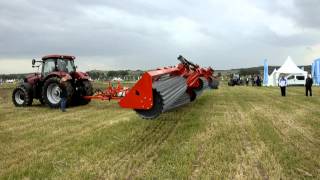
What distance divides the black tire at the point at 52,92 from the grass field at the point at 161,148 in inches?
173

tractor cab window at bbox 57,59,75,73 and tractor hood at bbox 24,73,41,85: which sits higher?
tractor cab window at bbox 57,59,75,73

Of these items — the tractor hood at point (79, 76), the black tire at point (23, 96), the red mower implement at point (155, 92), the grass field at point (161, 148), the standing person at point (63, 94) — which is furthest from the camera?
the black tire at point (23, 96)

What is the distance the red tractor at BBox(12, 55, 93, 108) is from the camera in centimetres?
1806

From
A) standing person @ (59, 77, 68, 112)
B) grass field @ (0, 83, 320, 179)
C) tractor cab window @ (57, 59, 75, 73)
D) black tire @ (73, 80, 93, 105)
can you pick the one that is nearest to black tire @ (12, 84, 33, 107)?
tractor cab window @ (57, 59, 75, 73)

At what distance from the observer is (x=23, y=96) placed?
62.8ft

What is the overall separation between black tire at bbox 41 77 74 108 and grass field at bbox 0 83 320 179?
4394 millimetres

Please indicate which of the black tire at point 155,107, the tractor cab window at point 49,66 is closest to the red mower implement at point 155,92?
the black tire at point 155,107

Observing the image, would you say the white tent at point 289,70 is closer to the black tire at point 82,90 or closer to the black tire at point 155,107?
the black tire at point 82,90

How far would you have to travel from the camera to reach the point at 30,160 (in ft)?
24.7

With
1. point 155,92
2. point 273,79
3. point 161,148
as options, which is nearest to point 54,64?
point 155,92

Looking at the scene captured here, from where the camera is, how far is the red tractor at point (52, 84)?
18062 millimetres

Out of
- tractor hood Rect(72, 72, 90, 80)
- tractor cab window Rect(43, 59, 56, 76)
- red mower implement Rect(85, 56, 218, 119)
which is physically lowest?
red mower implement Rect(85, 56, 218, 119)

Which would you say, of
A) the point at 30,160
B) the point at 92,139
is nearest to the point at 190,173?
the point at 30,160

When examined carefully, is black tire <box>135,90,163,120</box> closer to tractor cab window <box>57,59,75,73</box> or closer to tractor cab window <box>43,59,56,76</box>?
tractor cab window <box>57,59,75,73</box>
